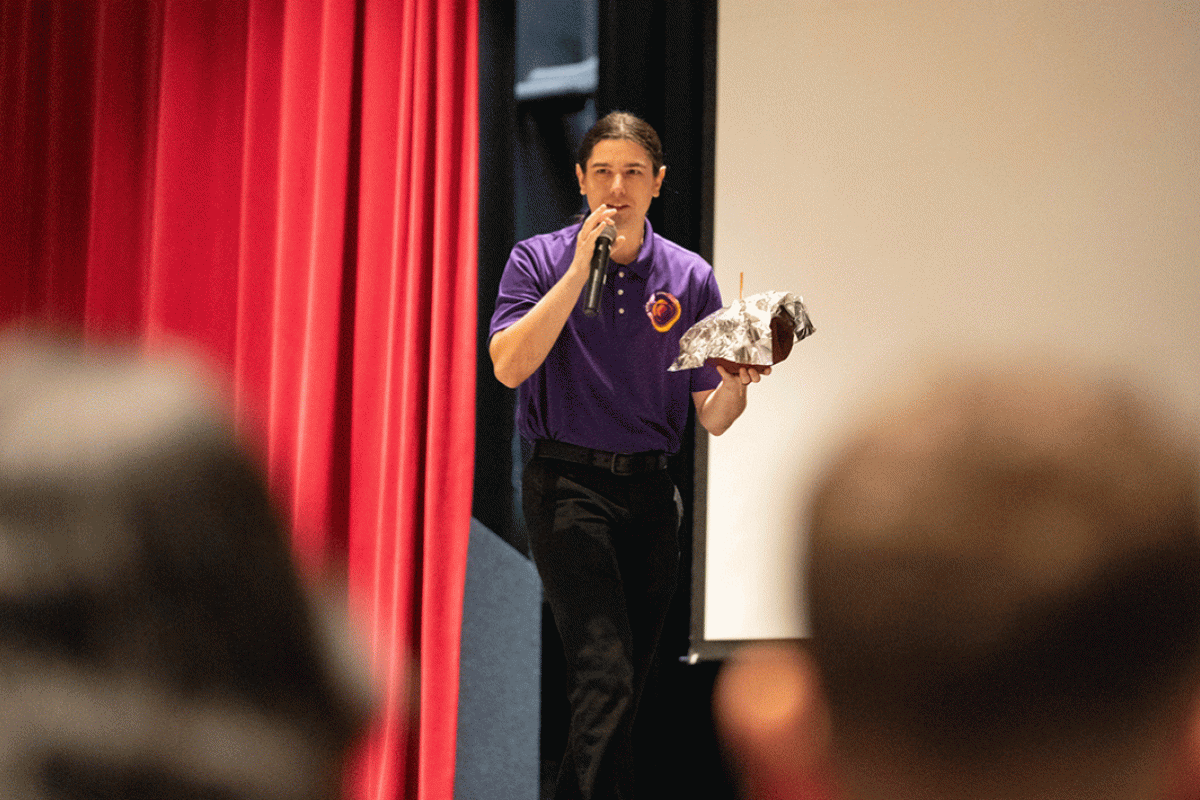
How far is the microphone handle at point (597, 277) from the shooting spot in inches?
66.2

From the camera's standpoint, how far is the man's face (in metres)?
1.85

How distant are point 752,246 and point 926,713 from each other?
6.40 feet

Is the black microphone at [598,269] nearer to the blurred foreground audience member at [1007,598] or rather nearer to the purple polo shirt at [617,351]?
the purple polo shirt at [617,351]

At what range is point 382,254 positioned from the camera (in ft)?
8.16

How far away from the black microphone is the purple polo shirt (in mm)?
165

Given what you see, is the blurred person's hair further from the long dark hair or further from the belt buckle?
the long dark hair

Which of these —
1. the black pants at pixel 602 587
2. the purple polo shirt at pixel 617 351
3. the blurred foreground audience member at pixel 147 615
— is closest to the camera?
the blurred foreground audience member at pixel 147 615

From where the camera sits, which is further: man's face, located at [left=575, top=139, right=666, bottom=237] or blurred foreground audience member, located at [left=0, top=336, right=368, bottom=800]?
man's face, located at [left=575, top=139, right=666, bottom=237]

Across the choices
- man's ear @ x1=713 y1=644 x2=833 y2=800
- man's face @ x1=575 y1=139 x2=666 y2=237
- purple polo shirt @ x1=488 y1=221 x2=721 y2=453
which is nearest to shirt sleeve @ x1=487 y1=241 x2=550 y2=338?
purple polo shirt @ x1=488 y1=221 x2=721 y2=453

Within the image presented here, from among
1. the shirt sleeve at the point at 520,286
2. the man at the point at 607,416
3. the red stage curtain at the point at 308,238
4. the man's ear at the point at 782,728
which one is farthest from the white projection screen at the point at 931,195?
the man's ear at the point at 782,728

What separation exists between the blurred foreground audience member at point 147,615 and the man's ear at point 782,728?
0.58ft

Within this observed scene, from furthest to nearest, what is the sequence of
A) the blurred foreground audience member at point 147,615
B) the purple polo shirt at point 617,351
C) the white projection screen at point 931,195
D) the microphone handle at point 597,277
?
the white projection screen at point 931,195 < the purple polo shirt at point 617,351 < the microphone handle at point 597,277 < the blurred foreground audience member at point 147,615

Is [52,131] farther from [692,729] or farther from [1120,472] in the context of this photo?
[1120,472]

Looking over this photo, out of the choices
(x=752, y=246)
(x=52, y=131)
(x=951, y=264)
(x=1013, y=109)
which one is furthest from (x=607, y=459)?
(x=52, y=131)
